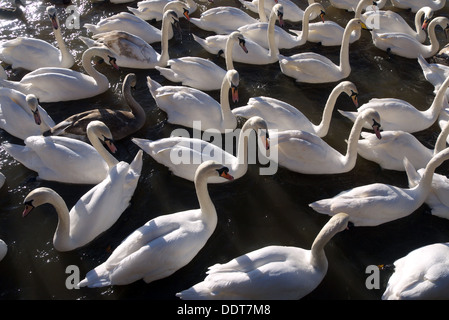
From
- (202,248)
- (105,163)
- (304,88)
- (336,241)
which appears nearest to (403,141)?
(336,241)

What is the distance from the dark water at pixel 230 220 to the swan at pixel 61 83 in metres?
0.23

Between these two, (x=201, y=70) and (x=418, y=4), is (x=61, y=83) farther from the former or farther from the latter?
(x=418, y=4)

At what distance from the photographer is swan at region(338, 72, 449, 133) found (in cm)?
872

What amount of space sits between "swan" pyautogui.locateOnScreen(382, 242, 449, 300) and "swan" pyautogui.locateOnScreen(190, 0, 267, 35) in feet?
24.6

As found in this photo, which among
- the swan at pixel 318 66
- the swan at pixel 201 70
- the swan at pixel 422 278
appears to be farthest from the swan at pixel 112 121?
the swan at pixel 422 278

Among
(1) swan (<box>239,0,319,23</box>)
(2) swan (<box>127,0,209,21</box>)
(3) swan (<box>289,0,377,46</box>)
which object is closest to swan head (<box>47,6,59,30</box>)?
(2) swan (<box>127,0,209,21</box>)

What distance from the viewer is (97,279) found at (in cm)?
593

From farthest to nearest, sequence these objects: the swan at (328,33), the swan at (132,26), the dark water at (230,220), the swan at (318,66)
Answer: the swan at (328,33), the swan at (132,26), the swan at (318,66), the dark water at (230,220)

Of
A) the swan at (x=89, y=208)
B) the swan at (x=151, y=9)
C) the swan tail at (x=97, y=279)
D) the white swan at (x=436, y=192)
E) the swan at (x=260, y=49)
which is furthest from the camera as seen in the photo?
the swan at (x=151, y=9)

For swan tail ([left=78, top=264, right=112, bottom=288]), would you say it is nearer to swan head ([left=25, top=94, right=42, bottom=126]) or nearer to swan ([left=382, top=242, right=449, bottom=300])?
swan head ([left=25, top=94, right=42, bottom=126])

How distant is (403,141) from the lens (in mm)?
7941

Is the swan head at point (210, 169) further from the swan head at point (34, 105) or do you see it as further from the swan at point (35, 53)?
the swan at point (35, 53)

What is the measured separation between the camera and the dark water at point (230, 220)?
20.7ft
